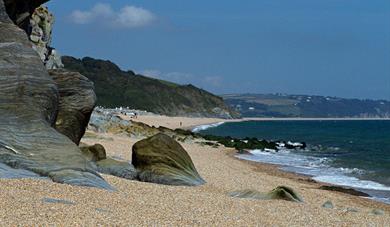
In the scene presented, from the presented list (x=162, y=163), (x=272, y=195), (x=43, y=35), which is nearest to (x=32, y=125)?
(x=162, y=163)

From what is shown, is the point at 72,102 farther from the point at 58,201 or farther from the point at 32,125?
the point at 58,201

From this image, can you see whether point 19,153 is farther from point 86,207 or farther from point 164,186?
point 164,186

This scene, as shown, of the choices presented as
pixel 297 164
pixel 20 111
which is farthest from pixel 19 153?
pixel 297 164

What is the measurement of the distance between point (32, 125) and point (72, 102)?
356 centimetres

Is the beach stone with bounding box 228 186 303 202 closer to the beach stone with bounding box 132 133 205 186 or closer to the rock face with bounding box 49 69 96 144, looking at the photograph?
the beach stone with bounding box 132 133 205 186

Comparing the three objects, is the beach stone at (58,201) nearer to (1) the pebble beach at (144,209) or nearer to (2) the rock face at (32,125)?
(1) the pebble beach at (144,209)

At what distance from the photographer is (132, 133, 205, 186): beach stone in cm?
1714

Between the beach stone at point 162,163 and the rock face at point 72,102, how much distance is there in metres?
2.09

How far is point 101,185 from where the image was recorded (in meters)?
13.3

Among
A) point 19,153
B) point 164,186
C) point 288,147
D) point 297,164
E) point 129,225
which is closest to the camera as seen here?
point 129,225

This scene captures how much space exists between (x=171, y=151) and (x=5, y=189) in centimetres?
756

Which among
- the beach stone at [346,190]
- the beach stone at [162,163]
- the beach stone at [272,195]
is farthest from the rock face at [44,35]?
the beach stone at [272,195]

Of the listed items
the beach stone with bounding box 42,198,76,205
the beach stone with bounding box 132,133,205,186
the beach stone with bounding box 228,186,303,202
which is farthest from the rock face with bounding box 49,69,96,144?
the beach stone with bounding box 42,198,76,205

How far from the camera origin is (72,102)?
17.5 metres
